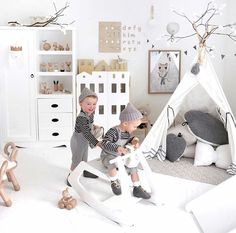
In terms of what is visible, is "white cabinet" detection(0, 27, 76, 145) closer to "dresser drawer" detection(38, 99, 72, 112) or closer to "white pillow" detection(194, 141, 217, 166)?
"dresser drawer" detection(38, 99, 72, 112)

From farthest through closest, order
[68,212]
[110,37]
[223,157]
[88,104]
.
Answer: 1. [110,37]
2. [223,157]
3. [88,104]
4. [68,212]

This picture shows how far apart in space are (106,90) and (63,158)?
3.00 ft

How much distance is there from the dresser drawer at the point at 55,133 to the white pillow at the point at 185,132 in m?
1.16

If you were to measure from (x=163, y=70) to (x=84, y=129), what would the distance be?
1.96 meters

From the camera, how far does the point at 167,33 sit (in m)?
5.02

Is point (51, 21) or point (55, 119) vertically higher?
point (51, 21)

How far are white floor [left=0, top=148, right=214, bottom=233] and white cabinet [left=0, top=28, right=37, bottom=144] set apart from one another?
91 centimetres

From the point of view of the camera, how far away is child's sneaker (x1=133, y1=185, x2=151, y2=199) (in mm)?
3205

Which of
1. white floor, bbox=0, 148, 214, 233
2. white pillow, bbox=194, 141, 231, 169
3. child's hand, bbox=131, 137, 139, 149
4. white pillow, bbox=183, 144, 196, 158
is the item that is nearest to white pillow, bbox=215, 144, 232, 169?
white pillow, bbox=194, 141, 231, 169

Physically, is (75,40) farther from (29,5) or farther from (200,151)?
(200,151)

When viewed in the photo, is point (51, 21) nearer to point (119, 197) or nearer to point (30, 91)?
point (30, 91)

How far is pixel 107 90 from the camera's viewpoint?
4.71 m

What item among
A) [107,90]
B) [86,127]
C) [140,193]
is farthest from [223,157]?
[107,90]

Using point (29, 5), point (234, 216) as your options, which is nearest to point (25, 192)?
point (234, 216)
